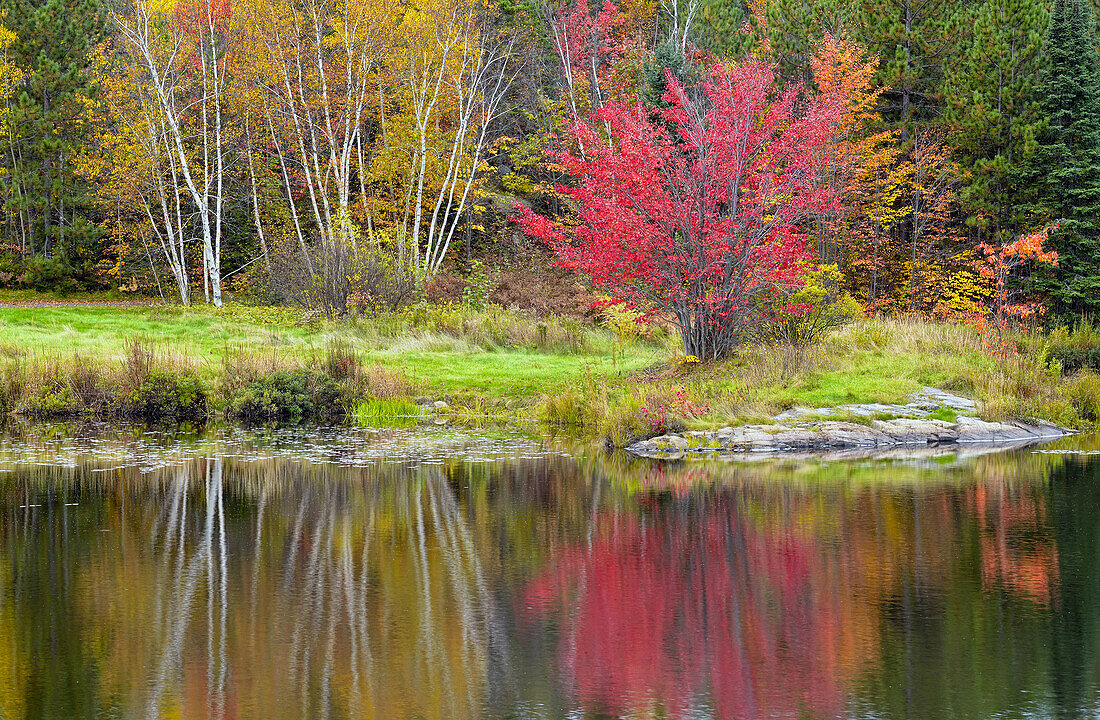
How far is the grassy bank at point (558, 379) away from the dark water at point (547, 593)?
3883mm

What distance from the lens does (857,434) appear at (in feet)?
55.2

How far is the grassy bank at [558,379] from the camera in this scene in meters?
17.9

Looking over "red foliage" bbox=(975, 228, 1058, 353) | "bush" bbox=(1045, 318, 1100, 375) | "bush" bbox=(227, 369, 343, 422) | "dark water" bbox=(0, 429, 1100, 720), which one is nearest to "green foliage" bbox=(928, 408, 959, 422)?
"dark water" bbox=(0, 429, 1100, 720)

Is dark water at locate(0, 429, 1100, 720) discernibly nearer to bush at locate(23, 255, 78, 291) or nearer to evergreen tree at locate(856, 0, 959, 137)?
evergreen tree at locate(856, 0, 959, 137)

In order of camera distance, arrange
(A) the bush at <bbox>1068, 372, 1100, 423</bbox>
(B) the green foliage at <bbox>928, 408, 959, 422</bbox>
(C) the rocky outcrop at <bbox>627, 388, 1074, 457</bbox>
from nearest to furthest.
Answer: (C) the rocky outcrop at <bbox>627, 388, 1074, 457</bbox> < (B) the green foliage at <bbox>928, 408, 959, 422</bbox> < (A) the bush at <bbox>1068, 372, 1100, 423</bbox>

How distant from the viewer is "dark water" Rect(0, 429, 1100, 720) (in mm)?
6031

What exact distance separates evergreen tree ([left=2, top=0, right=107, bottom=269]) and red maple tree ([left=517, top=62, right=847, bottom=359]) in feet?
86.2

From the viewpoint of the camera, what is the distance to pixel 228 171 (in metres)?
40.2

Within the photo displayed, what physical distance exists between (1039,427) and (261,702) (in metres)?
15.8

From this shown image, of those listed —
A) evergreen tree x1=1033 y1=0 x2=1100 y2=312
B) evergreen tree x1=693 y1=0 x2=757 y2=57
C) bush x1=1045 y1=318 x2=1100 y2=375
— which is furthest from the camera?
evergreen tree x1=693 y1=0 x2=757 y2=57

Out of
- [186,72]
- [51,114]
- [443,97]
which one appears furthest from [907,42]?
[51,114]

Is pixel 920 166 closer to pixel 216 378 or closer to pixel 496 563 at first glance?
pixel 216 378

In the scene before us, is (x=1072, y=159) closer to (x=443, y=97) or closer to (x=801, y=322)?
(x=801, y=322)

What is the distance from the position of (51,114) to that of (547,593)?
1499 inches
